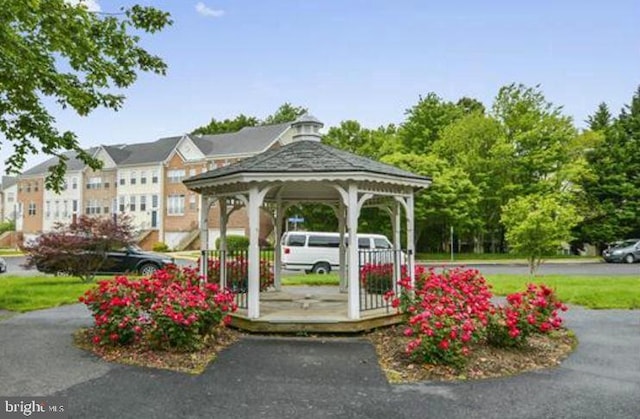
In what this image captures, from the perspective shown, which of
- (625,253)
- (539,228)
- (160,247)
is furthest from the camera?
(160,247)

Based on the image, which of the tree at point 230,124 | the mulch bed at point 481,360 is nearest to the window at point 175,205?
the tree at point 230,124

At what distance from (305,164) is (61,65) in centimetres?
642

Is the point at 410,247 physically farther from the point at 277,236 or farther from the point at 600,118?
the point at 600,118

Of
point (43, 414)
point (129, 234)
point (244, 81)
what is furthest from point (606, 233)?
point (43, 414)

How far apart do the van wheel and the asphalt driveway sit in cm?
1282

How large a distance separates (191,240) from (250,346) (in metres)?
34.9

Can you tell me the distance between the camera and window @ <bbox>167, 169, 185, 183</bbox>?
4222cm

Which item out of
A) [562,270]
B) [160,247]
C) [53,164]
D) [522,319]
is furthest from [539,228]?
[53,164]

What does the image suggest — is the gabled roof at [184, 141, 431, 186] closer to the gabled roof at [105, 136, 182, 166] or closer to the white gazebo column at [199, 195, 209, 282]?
the white gazebo column at [199, 195, 209, 282]

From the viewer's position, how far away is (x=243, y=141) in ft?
132

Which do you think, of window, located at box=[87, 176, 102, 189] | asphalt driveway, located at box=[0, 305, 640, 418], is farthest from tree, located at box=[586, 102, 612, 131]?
window, located at box=[87, 176, 102, 189]

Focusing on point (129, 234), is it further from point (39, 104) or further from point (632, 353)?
point (632, 353)

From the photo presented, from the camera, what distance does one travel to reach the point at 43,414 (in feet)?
Answer: 14.7

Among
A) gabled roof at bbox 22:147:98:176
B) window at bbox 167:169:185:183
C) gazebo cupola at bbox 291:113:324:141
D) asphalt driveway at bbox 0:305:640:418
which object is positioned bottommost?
asphalt driveway at bbox 0:305:640:418
